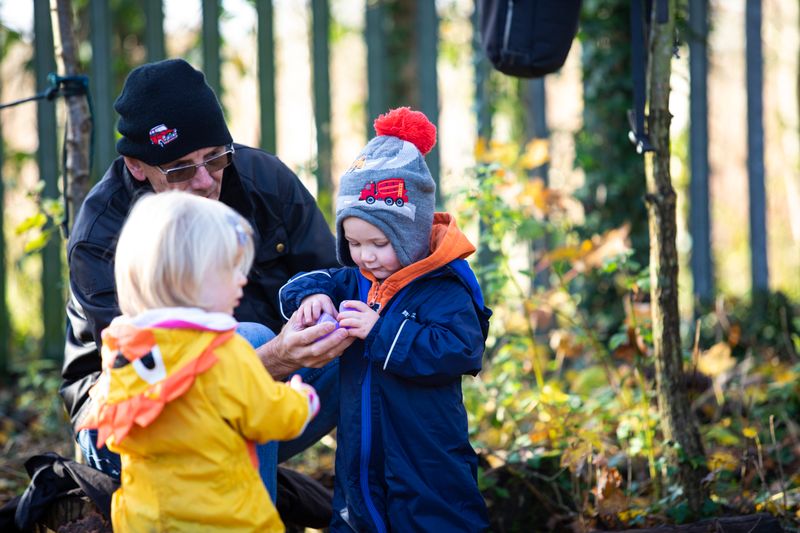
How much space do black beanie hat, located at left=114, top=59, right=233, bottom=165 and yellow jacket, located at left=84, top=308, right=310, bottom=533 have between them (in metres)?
0.82

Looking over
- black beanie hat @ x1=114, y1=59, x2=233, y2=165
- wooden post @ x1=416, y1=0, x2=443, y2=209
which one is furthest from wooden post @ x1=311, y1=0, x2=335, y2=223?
black beanie hat @ x1=114, y1=59, x2=233, y2=165

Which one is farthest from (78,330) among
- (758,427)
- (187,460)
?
(758,427)

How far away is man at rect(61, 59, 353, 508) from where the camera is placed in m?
2.71

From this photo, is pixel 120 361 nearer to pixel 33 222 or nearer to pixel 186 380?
pixel 186 380

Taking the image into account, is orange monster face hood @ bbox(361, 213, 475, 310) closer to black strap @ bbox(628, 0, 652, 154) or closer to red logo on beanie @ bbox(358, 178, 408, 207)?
red logo on beanie @ bbox(358, 178, 408, 207)

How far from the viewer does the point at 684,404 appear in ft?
10.1

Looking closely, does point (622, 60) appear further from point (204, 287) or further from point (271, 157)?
point (204, 287)

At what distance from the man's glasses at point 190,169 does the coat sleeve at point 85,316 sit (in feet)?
0.94

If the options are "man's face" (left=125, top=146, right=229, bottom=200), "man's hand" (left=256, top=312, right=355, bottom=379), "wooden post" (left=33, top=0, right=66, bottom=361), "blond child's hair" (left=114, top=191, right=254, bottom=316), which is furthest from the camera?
"wooden post" (left=33, top=0, right=66, bottom=361)

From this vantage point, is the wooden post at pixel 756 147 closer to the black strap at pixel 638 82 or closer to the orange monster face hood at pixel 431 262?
the black strap at pixel 638 82

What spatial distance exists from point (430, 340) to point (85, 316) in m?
1.04

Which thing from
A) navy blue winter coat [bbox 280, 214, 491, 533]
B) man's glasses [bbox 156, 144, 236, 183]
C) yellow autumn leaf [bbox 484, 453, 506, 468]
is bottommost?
yellow autumn leaf [bbox 484, 453, 506, 468]

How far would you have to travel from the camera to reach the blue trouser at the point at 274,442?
2.77 metres

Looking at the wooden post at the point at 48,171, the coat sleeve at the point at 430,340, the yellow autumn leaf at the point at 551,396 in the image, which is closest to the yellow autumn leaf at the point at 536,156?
the yellow autumn leaf at the point at 551,396
